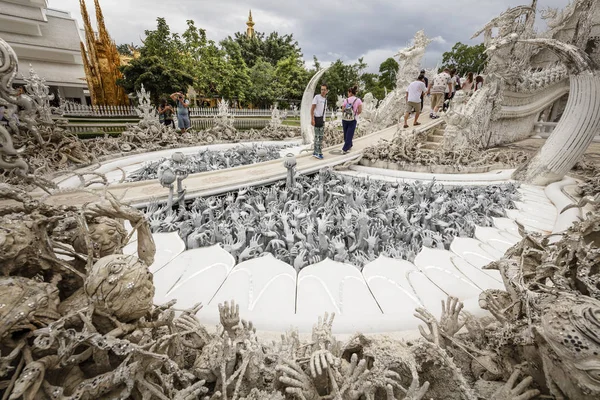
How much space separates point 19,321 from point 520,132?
15.3 metres

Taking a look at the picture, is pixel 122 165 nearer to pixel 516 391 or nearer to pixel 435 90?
pixel 516 391

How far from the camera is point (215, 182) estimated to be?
510cm

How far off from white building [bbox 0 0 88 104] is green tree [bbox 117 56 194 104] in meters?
5.10

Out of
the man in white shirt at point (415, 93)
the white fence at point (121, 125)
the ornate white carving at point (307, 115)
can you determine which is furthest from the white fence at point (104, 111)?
the man in white shirt at point (415, 93)

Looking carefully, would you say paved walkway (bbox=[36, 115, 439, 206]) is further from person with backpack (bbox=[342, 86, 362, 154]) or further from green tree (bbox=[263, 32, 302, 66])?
green tree (bbox=[263, 32, 302, 66])

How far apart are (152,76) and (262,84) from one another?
1120 centimetres

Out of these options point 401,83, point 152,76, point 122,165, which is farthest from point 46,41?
point 401,83

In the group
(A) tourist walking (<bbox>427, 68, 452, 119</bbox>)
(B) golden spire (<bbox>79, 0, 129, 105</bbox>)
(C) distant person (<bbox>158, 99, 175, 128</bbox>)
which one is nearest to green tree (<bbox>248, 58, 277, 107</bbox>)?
(B) golden spire (<bbox>79, 0, 129, 105</bbox>)

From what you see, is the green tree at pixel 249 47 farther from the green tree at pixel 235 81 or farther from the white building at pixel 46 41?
the white building at pixel 46 41

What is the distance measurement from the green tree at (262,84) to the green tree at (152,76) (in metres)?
8.60

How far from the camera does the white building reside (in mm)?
15797

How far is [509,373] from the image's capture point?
4.53ft

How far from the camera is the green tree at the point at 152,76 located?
55.2 ft

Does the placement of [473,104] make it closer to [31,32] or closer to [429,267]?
[429,267]
